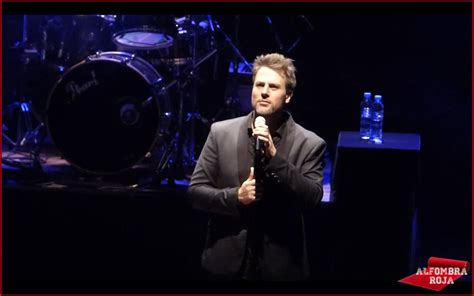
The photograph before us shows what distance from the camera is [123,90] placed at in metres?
5.90

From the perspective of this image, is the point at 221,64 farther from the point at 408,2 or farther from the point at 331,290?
the point at 331,290

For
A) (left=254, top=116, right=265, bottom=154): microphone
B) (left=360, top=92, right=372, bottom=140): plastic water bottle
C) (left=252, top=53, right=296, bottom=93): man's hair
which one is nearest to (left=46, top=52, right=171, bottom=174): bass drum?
(left=360, top=92, right=372, bottom=140): plastic water bottle

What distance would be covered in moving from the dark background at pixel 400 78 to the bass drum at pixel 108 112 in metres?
0.57

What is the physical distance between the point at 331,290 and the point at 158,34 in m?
2.72

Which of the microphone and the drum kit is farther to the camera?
the drum kit

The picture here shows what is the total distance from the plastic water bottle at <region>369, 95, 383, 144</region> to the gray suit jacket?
4.91ft

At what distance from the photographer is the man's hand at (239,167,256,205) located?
3.25m

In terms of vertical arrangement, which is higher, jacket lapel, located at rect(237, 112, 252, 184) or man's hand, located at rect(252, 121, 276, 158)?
man's hand, located at rect(252, 121, 276, 158)

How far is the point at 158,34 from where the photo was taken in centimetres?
590

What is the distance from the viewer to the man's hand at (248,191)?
3.25m

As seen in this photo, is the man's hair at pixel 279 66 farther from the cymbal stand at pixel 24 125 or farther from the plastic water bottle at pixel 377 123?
the cymbal stand at pixel 24 125

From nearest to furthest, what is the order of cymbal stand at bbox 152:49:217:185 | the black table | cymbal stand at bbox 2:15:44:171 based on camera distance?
the black table, cymbal stand at bbox 152:49:217:185, cymbal stand at bbox 2:15:44:171

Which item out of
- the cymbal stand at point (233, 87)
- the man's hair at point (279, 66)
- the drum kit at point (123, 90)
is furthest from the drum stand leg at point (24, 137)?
the man's hair at point (279, 66)

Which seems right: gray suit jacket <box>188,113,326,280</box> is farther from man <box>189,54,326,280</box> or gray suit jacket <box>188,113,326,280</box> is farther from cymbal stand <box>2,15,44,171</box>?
cymbal stand <box>2,15,44,171</box>
